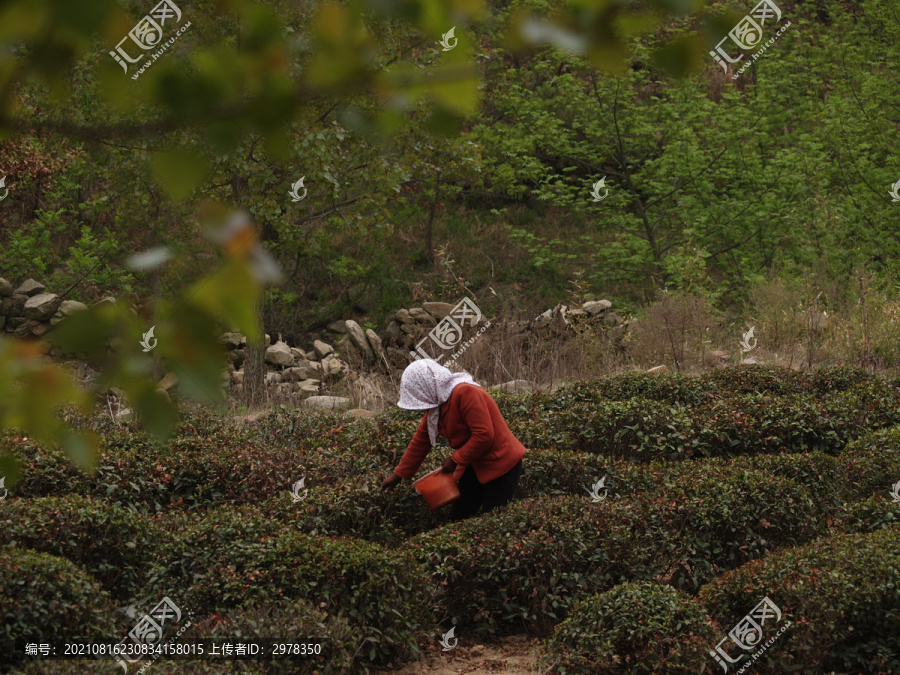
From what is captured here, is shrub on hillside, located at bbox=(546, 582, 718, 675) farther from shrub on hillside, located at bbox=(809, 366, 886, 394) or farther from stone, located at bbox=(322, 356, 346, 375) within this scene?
stone, located at bbox=(322, 356, 346, 375)

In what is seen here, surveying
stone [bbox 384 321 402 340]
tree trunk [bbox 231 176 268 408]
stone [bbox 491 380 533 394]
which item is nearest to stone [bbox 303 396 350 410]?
tree trunk [bbox 231 176 268 408]

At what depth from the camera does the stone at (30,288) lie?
14.7 meters

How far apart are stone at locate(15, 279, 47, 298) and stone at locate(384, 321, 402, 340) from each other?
6087 millimetres

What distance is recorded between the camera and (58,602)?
372 centimetres

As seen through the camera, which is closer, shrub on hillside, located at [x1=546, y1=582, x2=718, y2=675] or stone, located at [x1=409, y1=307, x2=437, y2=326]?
shrub on hillside, located at [x1=546, y1=582, x2=718, y2=675]

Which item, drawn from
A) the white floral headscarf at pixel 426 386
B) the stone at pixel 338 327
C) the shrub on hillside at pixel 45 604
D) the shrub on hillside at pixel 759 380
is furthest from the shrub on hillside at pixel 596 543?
the stone at pixel 338 327

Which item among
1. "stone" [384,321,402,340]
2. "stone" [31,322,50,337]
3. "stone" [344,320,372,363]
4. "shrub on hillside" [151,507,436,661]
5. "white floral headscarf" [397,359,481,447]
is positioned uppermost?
"white floral headscarf" [397,359,481,447]

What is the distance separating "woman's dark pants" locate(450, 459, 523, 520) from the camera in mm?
5398

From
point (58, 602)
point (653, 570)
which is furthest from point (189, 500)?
point (653, 570)

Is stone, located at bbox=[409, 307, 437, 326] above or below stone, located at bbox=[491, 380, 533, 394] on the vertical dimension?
below

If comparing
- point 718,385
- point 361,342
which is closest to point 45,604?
point 718,385

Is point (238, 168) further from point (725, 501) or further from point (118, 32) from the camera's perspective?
point (118, 32)

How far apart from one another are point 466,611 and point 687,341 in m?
6.75

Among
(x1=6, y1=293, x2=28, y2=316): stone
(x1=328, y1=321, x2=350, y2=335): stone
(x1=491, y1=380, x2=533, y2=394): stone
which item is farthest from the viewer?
(x1=328, y1=321, x2=350, y2=335): stone
